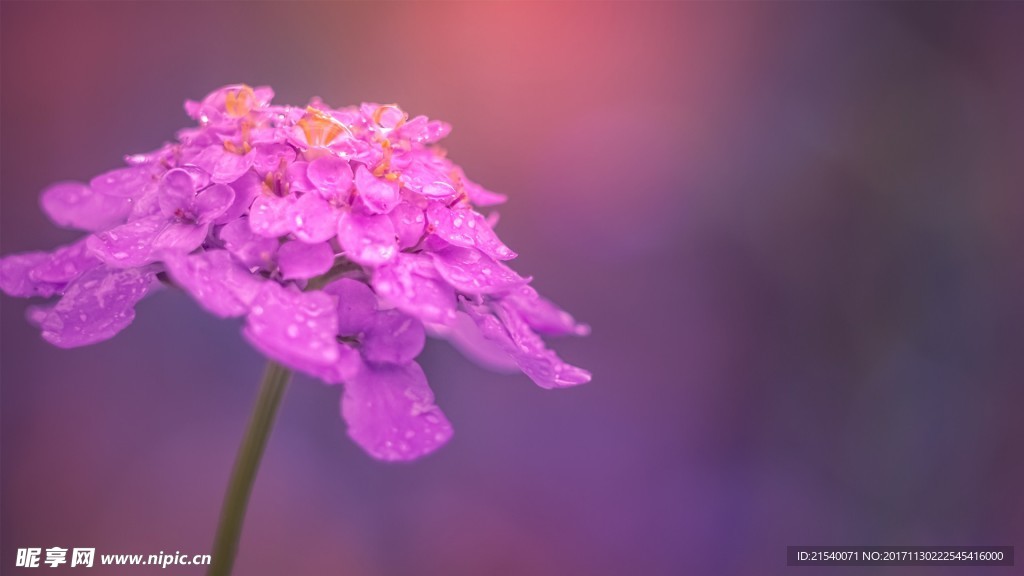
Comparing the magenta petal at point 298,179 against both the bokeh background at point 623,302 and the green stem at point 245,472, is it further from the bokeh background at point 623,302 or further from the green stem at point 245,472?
the bokeh background at point 623,302

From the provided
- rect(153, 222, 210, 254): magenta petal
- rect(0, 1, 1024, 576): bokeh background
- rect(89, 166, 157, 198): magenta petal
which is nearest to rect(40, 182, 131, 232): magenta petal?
rect(89, 166, 157, 198): magenta petal

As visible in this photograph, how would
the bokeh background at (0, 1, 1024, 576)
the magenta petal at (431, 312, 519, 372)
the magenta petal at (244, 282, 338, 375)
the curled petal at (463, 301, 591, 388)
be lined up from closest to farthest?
the magenta petal at (244, 282, 338, 375), the curled petal at (463, 301, 591, 388), the magenta petal at (431, 312, 519, 372), the bokeh background at (0, 1, 1024, 576)

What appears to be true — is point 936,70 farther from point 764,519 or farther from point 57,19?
point 57,19

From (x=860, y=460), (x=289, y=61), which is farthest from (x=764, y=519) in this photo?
(x=289, y=61)

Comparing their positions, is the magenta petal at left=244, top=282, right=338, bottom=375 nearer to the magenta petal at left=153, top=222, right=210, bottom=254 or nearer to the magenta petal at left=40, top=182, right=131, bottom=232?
the magenta petal at left=153, top=222, right=210, bottom=254

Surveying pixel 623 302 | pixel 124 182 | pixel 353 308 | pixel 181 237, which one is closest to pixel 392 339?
pixel 353 308
